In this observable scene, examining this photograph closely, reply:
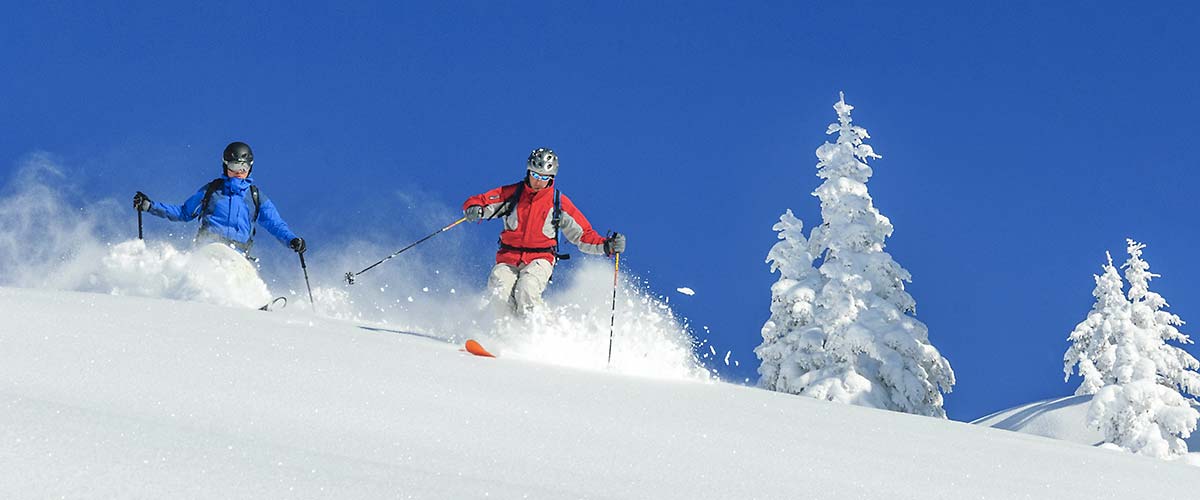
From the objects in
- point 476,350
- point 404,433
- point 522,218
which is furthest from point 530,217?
point 404,433

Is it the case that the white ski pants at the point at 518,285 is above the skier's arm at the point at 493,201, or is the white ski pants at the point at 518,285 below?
below

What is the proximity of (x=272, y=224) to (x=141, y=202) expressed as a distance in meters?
1.64

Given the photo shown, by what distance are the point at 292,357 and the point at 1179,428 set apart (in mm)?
22927

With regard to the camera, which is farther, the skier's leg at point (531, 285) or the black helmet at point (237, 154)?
the black helmet at point (237, 154)

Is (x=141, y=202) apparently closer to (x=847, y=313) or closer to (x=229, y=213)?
(x=229, y=213)

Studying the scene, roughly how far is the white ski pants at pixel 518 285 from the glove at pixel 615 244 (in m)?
0.80

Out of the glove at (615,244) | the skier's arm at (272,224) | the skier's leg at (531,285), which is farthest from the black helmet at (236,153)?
the glove at (615,244)

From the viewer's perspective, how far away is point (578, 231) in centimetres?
1211

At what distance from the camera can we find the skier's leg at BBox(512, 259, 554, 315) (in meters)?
11.0

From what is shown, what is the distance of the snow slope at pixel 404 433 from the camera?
104 inches

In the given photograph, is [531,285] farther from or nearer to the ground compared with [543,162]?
nearer to the ground

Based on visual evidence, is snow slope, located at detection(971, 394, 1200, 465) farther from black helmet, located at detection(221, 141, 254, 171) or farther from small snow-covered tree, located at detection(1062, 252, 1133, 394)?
black helmet, located at detection(221, 141, 254, 171)

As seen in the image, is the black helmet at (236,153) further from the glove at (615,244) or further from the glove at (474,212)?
the glove at (615,244)

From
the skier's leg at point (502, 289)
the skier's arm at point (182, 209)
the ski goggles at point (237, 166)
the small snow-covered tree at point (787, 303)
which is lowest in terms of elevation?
the skier's leg at point (502, 289)
